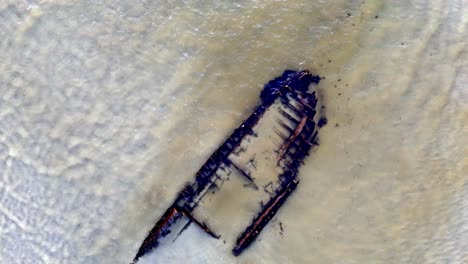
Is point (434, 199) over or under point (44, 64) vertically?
under

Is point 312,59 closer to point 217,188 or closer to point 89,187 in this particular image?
point 217,188

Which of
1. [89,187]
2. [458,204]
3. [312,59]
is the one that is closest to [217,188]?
[89,187]

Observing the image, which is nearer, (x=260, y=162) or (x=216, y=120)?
(x=260, y=162)

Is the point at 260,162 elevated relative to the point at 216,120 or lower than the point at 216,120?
lower
